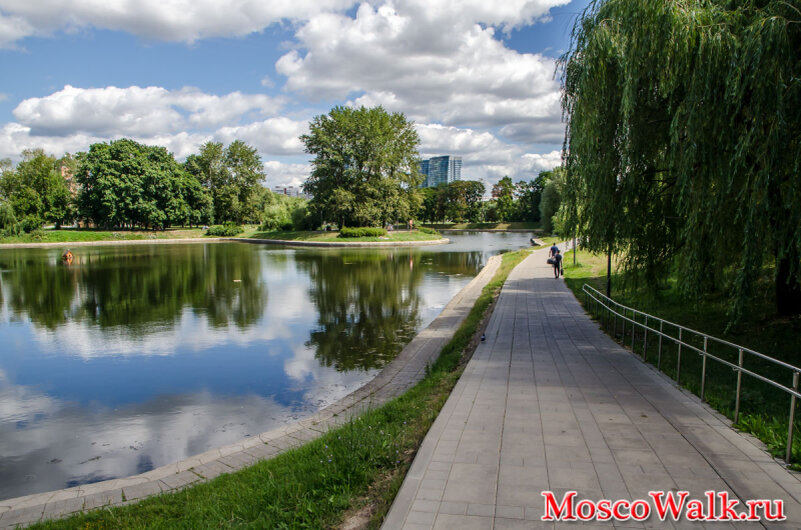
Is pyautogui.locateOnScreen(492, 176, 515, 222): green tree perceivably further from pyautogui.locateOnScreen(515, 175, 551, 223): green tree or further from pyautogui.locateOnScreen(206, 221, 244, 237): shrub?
pyautogui.locateOnScreen(206, 221, 244, 237): shrub

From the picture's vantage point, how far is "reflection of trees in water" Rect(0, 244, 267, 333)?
1565 cm

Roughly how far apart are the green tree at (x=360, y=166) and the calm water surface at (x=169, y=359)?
1424 inches

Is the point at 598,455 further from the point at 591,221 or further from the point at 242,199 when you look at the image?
the point at 242,199

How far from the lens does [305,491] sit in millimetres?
4055

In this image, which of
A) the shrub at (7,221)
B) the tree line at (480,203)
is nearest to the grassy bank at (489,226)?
the tree line at (480,203)

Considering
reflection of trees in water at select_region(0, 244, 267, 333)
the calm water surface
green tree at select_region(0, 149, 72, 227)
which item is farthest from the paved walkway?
green tree at select_region(0, 149, 72, 227)

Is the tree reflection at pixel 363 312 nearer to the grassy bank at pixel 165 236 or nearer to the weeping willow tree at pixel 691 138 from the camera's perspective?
the weeping willow tree at pixel 691 138

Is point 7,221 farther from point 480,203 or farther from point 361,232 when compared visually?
point 480,203

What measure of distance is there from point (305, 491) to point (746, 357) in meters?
7.38

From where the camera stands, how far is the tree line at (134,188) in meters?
63.0

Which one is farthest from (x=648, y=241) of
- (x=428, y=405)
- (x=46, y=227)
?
(x=46, y=227)

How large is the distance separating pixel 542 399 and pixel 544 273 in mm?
17738

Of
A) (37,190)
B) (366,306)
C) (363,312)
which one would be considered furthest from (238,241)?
(363,312)

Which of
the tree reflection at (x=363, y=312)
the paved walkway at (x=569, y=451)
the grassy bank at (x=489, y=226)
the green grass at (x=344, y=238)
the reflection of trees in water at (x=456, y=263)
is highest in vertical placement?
the grassy bank at (x=489, y=226)
